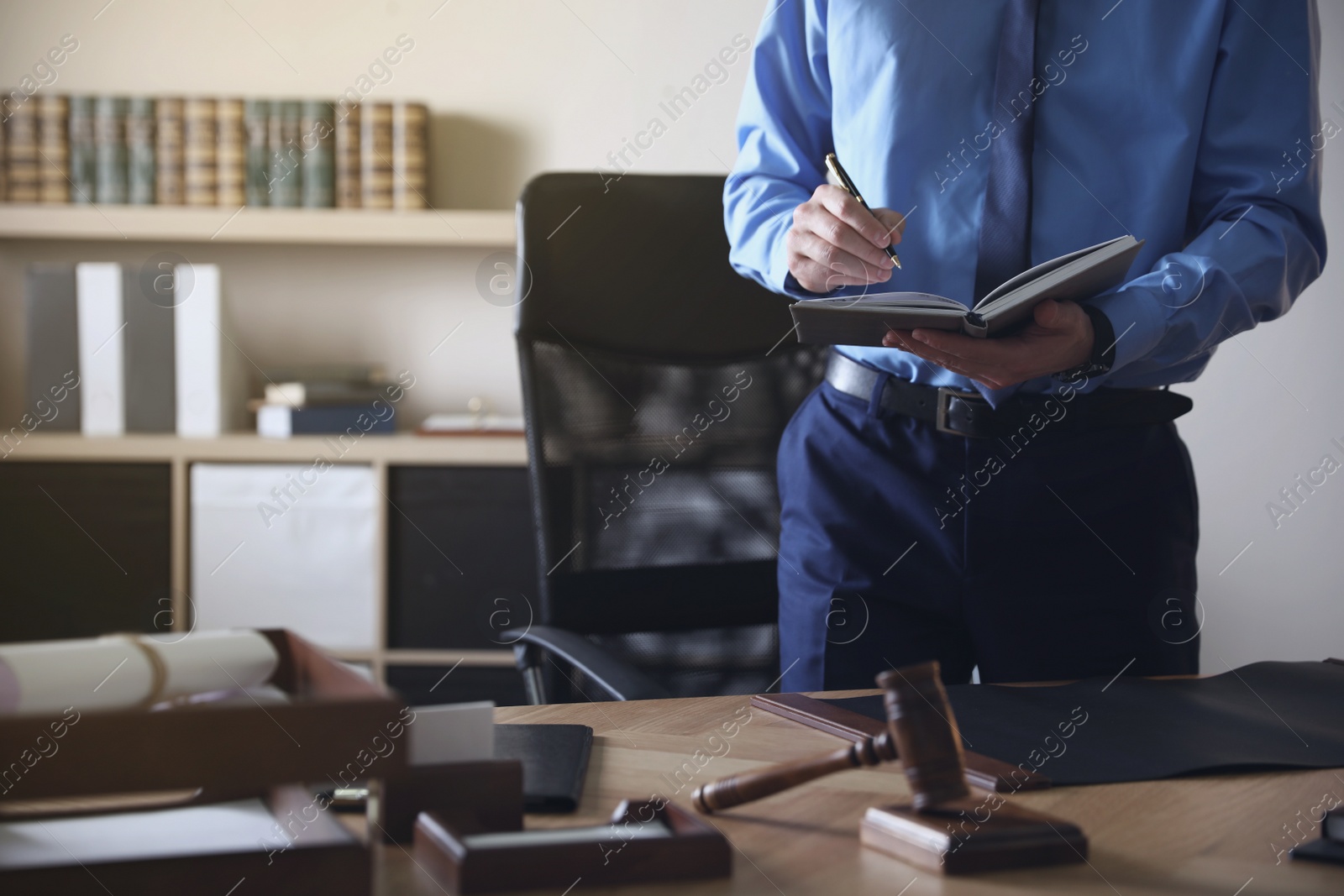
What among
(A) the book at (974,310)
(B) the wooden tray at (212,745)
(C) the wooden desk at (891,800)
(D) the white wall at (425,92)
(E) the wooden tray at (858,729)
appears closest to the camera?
(B) the wooden tray at (212,745)

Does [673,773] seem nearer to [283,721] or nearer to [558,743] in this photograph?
[558,743]

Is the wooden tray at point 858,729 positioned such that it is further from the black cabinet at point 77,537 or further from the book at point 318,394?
the black cabinet at point 77,537

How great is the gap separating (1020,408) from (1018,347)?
0.39 ft

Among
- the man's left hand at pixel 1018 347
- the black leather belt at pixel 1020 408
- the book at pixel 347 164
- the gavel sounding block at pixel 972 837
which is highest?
the book at pixel 347 164

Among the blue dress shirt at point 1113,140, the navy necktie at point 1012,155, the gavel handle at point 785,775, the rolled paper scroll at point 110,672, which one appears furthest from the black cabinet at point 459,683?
the rolled paper scroll at point 110,672

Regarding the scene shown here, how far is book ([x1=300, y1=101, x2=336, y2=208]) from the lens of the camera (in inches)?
92.7

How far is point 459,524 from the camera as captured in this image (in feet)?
7.43

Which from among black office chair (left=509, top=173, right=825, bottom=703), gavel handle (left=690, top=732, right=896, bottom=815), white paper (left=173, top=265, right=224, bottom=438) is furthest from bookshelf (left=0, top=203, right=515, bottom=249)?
gavel handle (left=690, top=732, right=896, bottom=815)

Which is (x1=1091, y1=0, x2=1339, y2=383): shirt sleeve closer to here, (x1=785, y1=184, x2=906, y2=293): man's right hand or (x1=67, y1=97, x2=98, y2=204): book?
(x1=785, y1=184, x2=906, y2=293): man's right hand

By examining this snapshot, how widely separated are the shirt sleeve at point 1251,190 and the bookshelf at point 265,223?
1.63 meters

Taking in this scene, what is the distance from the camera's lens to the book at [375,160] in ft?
7.79

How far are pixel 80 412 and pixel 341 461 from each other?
61 cm

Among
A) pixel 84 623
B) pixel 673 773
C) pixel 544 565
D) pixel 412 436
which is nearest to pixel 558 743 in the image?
pixel 673 773

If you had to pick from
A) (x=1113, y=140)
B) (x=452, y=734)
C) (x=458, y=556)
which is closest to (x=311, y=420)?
A: (x=458, y=556)
